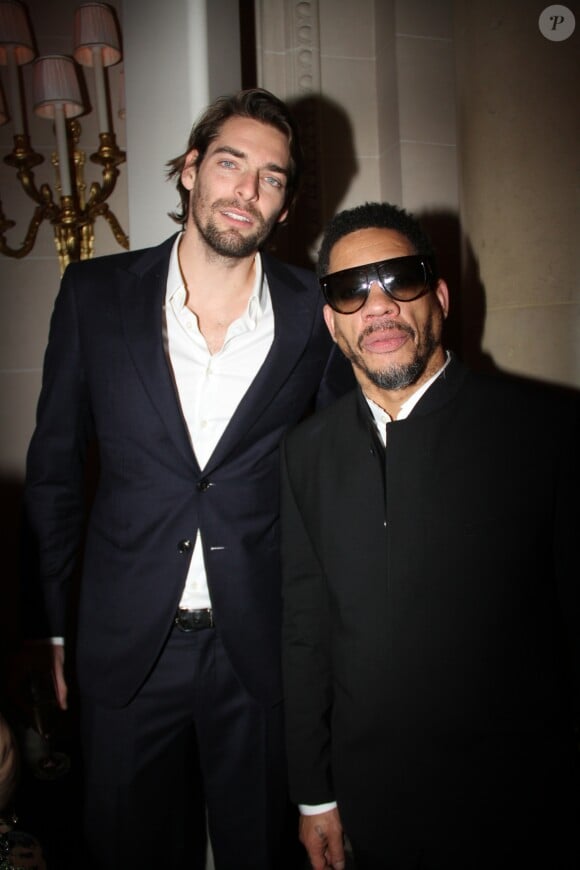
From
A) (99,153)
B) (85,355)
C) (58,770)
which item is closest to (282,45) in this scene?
(99,153)

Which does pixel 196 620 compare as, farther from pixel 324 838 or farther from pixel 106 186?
pixel 106 186

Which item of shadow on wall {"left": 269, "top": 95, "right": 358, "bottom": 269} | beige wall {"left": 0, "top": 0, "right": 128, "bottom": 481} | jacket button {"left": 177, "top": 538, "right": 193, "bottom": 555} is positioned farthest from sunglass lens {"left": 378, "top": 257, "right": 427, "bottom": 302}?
beige wall {"left": 0, "top": 0, "right": 128, "bottom": 481}

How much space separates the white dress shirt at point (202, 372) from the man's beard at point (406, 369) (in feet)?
1.34

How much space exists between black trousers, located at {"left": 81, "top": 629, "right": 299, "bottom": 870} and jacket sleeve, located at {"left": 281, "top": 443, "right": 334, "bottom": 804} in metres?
0.22

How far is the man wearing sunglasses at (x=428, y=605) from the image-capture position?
1212mm

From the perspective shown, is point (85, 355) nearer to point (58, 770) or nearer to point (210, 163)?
point (210, 163)

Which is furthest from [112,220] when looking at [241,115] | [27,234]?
[241,115]

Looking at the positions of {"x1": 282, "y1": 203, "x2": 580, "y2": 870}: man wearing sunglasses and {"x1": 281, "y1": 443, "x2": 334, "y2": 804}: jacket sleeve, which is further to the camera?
{"x1": 281, "y1": 443, "x2": 334, "y2": 804}: jacket sleeve

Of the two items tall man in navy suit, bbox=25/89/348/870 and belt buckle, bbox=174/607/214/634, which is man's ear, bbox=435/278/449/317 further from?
belt buckle, bbox=174/607/214/634

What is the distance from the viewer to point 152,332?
1666 millimetres

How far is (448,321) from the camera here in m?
3.08

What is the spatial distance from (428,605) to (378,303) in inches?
26.2

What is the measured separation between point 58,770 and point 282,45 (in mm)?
3352

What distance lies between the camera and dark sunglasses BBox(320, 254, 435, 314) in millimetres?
1445
